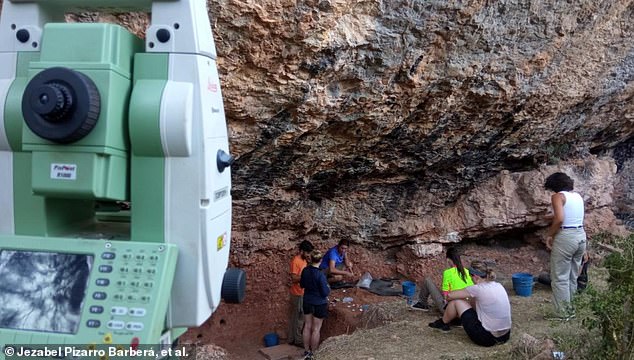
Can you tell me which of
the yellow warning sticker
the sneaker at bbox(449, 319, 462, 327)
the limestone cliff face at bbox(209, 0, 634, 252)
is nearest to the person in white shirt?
the sneaker at bbox(449, 319, 462, 327)

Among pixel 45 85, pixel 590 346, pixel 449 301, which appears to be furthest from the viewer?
pixel 449 301

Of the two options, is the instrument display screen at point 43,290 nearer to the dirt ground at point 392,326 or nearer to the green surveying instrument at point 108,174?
the green surveying instrument at point 108,174

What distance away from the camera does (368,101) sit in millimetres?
4750

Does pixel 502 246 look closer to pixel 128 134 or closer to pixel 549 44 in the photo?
pixel 549 44

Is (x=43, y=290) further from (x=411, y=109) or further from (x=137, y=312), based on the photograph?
(x=411, y=109)

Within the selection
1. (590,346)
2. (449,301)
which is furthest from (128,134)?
(449,301)

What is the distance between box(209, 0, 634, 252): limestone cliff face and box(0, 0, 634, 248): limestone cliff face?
16mm

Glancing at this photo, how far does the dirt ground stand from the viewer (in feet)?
13.9

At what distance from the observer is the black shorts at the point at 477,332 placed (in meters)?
4.22

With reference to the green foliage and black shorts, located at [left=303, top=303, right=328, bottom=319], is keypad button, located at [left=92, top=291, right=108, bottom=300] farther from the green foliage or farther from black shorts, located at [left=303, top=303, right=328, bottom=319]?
black shorts, located at [left=303, top=303, right=328, bottom=319]

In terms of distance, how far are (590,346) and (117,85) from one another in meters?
3.15

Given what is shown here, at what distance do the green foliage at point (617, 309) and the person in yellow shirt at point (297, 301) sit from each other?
10.7 feet

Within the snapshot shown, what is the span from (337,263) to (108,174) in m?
5.77

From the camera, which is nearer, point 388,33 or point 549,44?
point 388,33
